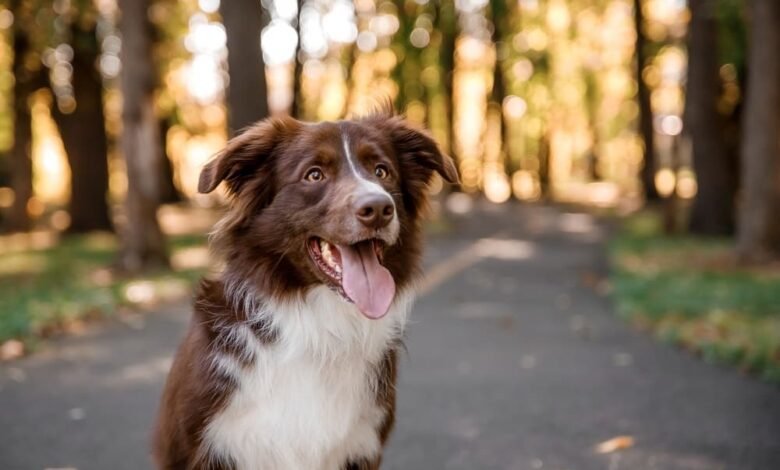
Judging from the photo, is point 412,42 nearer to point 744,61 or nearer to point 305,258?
point 744,61

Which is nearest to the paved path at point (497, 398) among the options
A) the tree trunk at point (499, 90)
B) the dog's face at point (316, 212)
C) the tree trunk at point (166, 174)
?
the dog's face at point (316, 212)

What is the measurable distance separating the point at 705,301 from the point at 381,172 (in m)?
8.04

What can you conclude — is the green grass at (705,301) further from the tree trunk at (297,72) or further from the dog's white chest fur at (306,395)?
the tree trunk at (297,72)

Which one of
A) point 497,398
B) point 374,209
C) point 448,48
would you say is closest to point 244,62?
point 497,398

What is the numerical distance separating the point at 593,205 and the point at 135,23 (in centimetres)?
2807

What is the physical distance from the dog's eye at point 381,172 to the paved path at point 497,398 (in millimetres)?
2294

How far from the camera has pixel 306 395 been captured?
12.7 ft

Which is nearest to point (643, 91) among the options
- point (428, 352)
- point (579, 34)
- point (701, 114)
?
point (701, 114)

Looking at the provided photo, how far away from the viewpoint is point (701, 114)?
18828 millimetres

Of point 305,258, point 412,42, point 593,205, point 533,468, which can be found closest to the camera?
point 305,258

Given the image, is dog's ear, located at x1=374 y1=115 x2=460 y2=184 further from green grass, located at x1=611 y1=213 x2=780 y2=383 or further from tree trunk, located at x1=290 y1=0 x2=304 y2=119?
tree trunk, located at x1=290 y1=0 x2=304 y2=119

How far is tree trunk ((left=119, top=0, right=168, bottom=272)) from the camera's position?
13.9 meters

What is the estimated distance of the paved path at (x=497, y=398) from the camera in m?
5.85

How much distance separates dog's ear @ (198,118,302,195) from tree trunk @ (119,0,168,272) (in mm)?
10200
